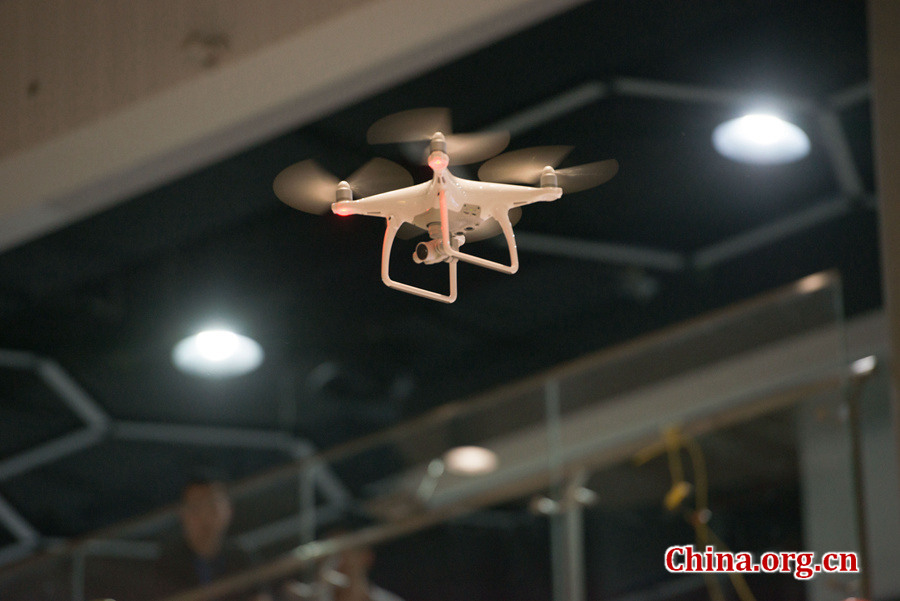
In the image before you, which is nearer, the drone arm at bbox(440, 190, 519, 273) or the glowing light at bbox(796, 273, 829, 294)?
the drone arm at bbox(440, 190, 519, 273)

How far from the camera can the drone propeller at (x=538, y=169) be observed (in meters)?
1.55

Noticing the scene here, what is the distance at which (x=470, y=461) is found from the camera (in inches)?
127

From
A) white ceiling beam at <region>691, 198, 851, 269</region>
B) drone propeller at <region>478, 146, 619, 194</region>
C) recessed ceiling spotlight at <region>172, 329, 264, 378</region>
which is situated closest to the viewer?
drone propeller at <region>478, 146, 619, 194</region>

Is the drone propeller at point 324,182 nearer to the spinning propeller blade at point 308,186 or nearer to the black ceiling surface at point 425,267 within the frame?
the spinning propeller blade at point 308,186

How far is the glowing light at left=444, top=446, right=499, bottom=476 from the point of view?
3.16m

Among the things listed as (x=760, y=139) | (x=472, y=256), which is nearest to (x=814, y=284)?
(x=760, y=139)

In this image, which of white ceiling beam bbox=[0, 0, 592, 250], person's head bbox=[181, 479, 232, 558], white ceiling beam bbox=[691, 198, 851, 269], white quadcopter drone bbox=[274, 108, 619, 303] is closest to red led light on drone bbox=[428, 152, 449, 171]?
white quadcopter drone bbox=[274, 108, 619, 303]

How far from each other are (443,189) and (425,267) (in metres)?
2.33

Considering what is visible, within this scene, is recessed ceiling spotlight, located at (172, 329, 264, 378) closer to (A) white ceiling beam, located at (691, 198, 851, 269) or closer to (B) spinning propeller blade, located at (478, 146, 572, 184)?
(A) white ceiling beam, located at (691, 198, 851, 269)

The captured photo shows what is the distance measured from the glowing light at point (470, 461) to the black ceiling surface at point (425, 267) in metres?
0.80

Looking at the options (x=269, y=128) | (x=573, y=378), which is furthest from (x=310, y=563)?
(x=269, y=128)

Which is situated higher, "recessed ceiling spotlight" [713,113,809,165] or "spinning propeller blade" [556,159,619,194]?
"recessed ceiling spotlight" [713,113,809,165]

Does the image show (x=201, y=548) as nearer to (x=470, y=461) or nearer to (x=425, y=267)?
(x=470, y=461)

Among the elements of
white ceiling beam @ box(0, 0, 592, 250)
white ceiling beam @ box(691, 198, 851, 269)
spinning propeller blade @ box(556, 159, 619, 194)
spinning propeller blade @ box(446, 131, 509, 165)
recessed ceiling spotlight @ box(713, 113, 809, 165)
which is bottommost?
spinning propeller blade @ box(556, 159, 619, 194)
